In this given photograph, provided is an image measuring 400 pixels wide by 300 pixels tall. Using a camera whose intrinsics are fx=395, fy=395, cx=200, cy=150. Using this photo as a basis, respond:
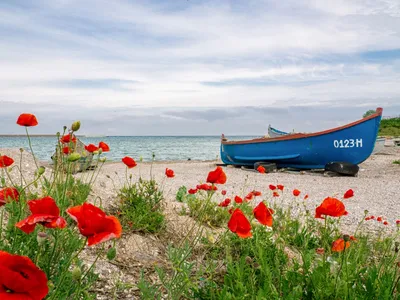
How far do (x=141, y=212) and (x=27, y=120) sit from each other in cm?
168

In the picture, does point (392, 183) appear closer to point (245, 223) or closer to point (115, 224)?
point (245, 223)

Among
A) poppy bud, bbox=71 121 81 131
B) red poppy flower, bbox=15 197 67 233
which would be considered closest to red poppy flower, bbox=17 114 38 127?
poppy bud, bbox=71 121 81 131

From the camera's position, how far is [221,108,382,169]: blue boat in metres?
12.9

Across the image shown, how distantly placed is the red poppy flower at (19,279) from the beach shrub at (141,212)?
2.76 meters

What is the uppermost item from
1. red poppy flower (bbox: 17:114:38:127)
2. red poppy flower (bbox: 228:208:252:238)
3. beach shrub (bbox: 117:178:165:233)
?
red poppy flower (bbox: 17:114:38:127)

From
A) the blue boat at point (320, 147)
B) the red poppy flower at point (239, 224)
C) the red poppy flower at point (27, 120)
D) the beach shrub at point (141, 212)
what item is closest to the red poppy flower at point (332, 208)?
the red poppy flower at point (239, 224)

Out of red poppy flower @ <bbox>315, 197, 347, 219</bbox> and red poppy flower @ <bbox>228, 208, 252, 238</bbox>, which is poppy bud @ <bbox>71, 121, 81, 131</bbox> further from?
red poppy flower @ <bbox>315, 197, 347, 219</bbox>

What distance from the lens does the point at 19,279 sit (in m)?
0.93

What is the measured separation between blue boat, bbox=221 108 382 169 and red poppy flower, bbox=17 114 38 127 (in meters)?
11.8

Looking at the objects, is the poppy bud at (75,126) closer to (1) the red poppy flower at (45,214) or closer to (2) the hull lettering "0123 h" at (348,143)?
(1) the red poppy flower at (45,214)

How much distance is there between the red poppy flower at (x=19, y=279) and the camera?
0.94 meters

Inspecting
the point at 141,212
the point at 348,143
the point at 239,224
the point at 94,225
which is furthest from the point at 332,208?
the point at 348,143

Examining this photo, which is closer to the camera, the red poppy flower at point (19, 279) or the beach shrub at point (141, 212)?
the red poppy flower at point (19, 279)

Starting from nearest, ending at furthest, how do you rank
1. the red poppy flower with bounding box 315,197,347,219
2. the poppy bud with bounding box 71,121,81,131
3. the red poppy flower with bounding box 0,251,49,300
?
the red poppy flower with bounding box 0,251,49,300 < the red poppy flower with bounding box 315,197,347,219 < the poppy bud with bounding box 71,121,81,131
